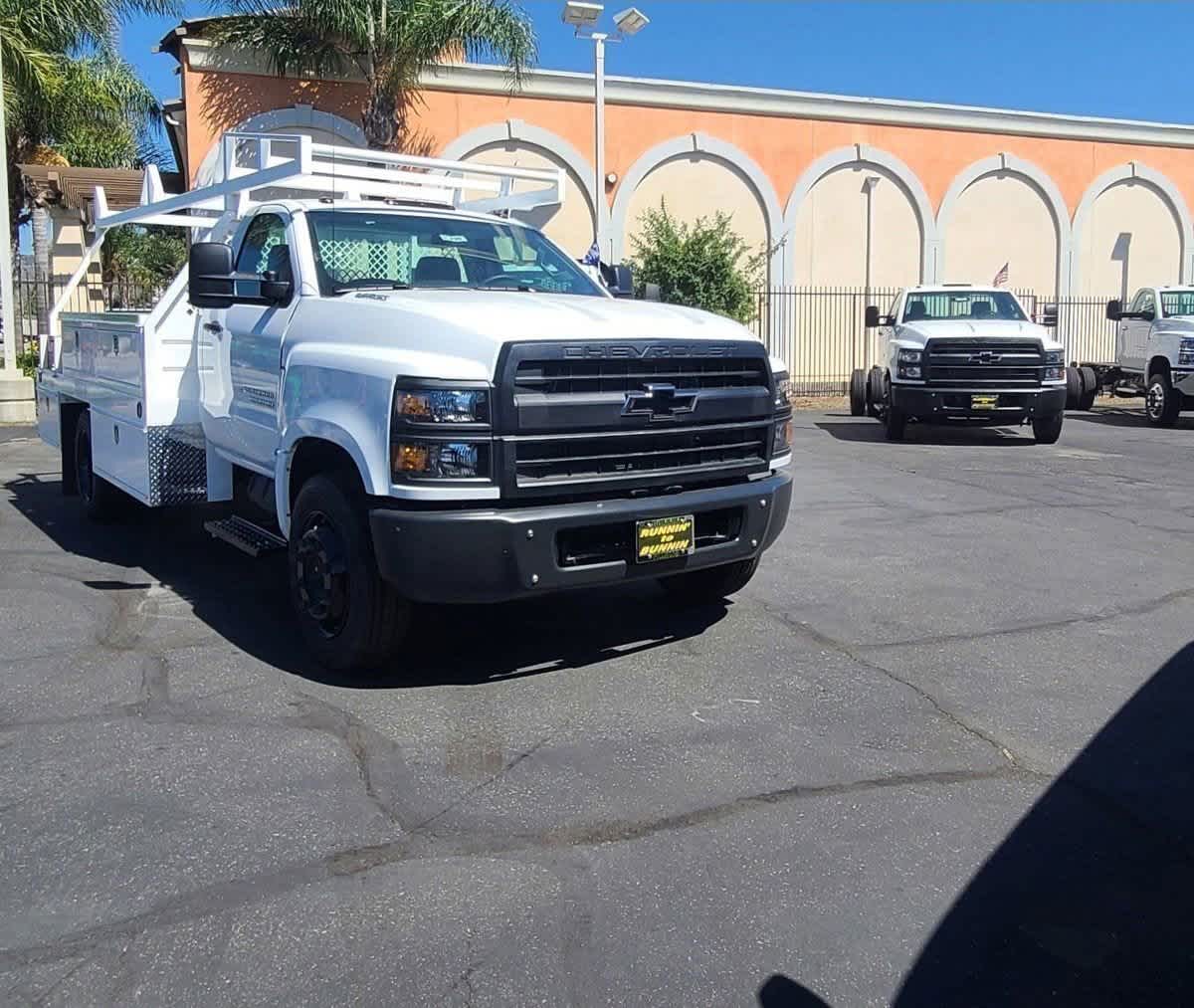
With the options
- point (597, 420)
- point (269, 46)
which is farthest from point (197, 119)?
point (597, 420)

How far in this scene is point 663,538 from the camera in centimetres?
516

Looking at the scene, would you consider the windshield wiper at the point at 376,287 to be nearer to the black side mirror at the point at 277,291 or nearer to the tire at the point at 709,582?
the black side mirror at the point at 277,291

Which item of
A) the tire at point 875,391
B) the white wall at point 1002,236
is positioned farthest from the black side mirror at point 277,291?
the white wall at point 1002,236

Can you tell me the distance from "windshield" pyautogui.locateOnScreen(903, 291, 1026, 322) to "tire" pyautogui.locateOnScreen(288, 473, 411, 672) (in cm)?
1245

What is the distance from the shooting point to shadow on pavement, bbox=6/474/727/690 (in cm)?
561

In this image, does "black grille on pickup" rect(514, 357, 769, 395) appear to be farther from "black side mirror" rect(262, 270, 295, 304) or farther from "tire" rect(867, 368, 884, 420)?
"tire" rect(867, 368, 884, 420)

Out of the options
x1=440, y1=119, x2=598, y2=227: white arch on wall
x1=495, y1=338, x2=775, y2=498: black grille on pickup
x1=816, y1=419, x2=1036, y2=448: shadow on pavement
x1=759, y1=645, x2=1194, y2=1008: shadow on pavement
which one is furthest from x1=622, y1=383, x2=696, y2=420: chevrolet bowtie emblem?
x1=440, y1=119, x2=598, y2=227: white arch on wall

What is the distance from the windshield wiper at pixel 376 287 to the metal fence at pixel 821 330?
20.6 metres

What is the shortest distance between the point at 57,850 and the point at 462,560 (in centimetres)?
177

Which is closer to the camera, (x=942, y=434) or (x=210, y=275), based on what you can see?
(x=210, y=275)

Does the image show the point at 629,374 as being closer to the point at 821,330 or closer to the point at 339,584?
the point at 339,584

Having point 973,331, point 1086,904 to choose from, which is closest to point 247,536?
point 1086,904

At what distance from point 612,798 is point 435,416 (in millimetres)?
1650

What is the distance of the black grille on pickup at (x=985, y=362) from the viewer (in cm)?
1491
